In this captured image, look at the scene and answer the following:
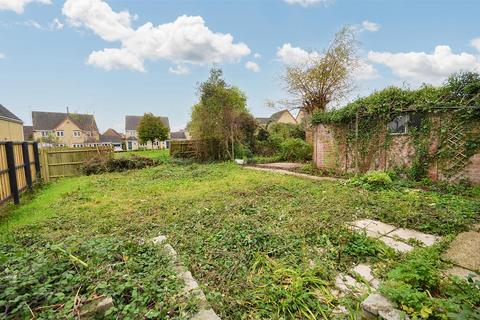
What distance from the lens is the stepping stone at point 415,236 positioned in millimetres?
2944

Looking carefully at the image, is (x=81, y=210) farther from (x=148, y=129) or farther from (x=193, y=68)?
(x=148, y=129)

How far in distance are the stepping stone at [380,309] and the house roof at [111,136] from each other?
162ft

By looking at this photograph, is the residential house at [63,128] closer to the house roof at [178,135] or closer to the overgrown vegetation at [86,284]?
the house roof at [178,135]

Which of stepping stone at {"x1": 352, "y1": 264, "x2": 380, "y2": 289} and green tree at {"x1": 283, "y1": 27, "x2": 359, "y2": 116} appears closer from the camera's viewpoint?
stepping stone at {"x1": 352, "y1": 264, "x2": 380, "y2": 289}

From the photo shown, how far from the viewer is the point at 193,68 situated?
1269cm

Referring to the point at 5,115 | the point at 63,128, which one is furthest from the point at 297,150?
the point at 63,128

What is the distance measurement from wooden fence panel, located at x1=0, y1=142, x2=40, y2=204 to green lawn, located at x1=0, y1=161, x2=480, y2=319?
0.44 m

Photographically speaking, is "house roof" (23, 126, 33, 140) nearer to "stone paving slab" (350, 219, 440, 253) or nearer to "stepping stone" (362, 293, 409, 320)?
"stone paving slab" (350, 219, 440, 253)

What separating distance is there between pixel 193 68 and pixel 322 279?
12.9 meters

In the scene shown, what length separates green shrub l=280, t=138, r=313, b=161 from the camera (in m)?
12.3

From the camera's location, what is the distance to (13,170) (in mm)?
5320

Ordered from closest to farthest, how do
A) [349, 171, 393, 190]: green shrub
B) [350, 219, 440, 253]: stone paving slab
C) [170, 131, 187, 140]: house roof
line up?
[350, 219, 440, 253]: stone paving slab → [349, 171, 393, 190]: green shrub → [170, 131, 187, 140]: house roof

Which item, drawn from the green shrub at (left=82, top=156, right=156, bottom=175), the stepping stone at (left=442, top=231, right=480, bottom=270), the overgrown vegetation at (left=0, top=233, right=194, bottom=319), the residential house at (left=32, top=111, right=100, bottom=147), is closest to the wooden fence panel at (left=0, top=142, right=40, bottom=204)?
the green shrub at (left=82, top=156, right=156, bottom=175)

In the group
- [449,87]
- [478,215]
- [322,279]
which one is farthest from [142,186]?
[449,87]
